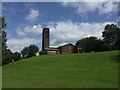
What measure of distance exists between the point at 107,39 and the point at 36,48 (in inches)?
2260

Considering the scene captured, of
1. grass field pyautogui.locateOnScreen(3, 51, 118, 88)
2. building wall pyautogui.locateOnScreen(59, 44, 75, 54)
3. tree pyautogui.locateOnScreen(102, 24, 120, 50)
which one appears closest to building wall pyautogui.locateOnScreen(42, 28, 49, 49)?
building wall pyautogui.locateOnScreen(59, 44, 75, 54)

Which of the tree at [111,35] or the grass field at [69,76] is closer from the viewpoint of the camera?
the grass field at [69,76]

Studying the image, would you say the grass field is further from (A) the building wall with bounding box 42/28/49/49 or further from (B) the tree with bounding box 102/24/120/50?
(A) the building wall with bounding box 42/28/49/49

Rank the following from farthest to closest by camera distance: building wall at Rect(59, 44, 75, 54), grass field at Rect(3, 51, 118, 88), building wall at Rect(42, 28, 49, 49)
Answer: building wall at Rect(42, 28, 49, 49)
building wall at Rect(59, 44, 75, 54)
grass field at Rect(3, 51, 118, 88)

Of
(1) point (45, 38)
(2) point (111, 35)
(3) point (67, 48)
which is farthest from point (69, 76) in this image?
(3) point (67, 48)

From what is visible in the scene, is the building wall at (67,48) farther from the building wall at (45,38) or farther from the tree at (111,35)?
the tree at (111,35)

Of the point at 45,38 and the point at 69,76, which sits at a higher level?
the point at 45,38

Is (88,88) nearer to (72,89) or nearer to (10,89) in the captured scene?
(72,89)

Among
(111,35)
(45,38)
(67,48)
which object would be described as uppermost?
(45,38)

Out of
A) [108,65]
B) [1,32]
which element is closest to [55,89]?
[108,65]

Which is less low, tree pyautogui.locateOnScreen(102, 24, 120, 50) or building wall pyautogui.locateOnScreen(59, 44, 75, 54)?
tree pyautogui.locateOnScreen(102, 24, 120, 50)

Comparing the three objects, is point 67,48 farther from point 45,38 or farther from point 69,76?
point 69,76

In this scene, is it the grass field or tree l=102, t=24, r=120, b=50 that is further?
tree l=102, t=24, r=120, b=50

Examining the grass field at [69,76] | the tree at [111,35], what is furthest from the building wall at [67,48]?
the grass field at [69,76]
